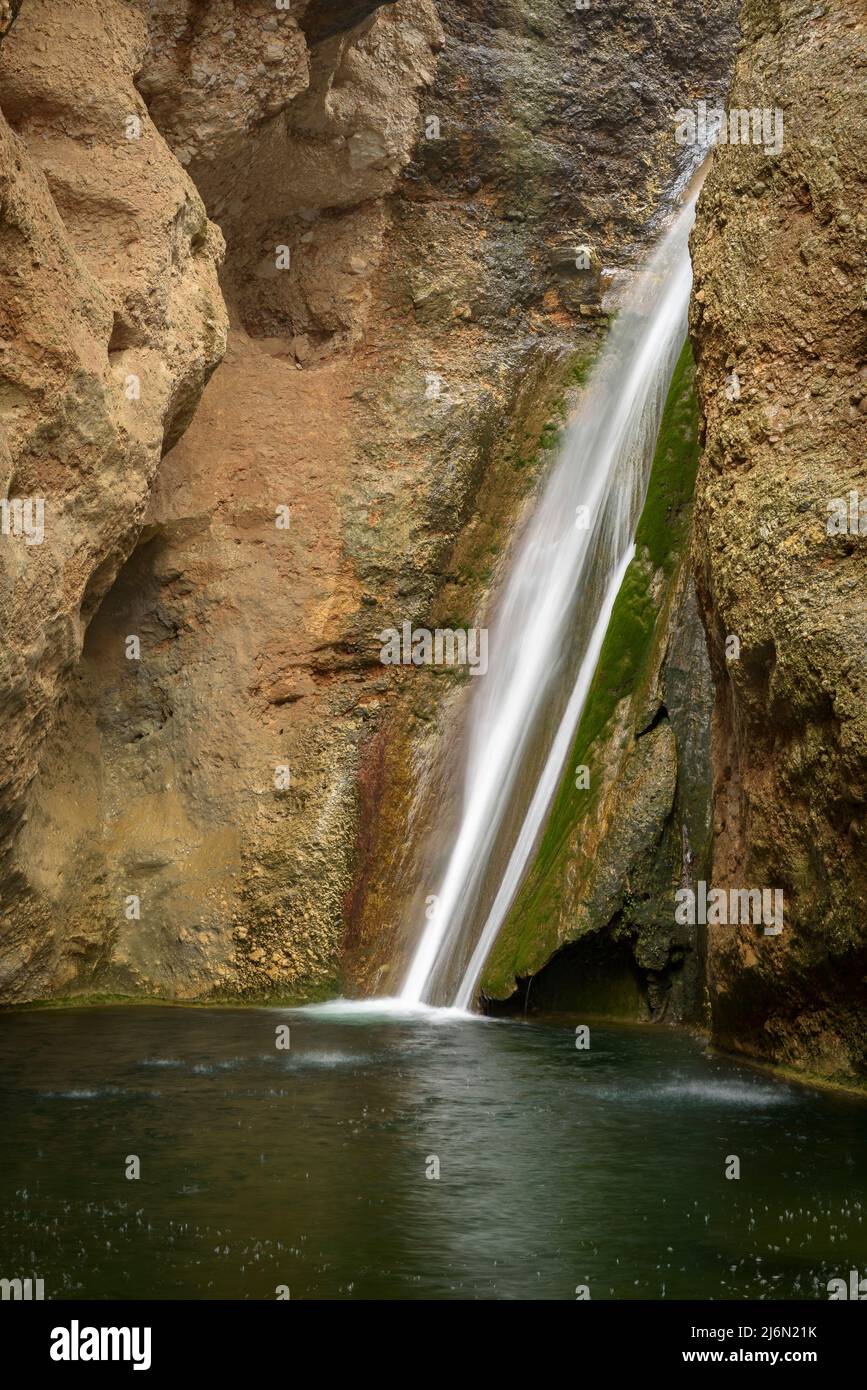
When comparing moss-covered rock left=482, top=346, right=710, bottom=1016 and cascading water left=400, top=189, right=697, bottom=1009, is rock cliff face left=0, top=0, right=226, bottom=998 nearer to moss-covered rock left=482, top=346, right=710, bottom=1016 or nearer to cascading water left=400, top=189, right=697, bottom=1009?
cascading water left=400, top=189, right=697, bottom=1009

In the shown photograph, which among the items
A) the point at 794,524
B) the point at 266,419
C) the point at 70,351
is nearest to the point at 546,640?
the point at 266,419

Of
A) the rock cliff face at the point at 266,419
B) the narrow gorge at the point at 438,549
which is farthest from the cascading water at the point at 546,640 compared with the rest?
the rock cliff face at the point at 266,419

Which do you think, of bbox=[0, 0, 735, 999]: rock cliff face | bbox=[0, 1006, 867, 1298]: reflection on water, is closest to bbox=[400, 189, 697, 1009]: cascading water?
bbox=[0, 0, 735, 999]: rock cliff face

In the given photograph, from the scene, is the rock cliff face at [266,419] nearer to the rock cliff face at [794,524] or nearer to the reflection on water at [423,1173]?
the reflection on water at [423,1173]

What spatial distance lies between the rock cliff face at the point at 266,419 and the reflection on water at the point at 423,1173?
3281 mm

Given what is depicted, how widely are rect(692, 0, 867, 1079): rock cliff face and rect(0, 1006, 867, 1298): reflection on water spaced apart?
0.68m

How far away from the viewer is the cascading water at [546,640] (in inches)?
481

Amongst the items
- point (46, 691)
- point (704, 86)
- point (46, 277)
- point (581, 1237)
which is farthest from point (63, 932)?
point (704, 86)

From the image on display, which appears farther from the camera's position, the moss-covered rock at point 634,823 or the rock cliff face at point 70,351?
the moss-covered rock at point 634,823

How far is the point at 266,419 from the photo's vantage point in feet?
48.8

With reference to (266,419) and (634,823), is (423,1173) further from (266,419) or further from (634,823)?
(266,419)

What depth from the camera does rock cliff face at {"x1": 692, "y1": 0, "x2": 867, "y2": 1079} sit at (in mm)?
8188

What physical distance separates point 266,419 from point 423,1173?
9.77 meters

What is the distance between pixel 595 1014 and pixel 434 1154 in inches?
179
